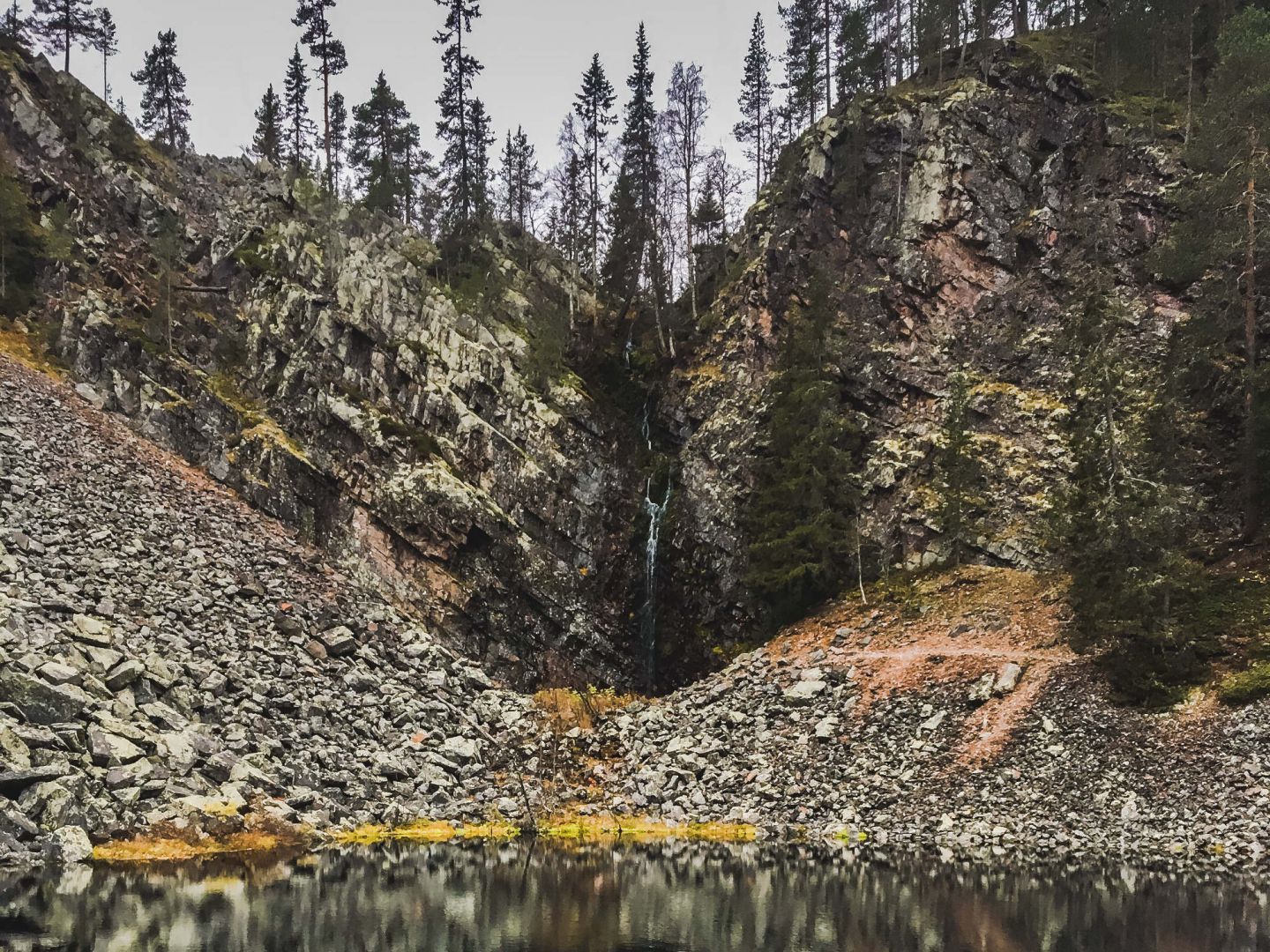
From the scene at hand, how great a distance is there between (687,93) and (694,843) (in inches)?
2151

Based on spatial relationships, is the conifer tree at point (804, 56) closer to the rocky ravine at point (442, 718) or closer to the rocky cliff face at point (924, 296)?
the rocky cliff face at point (924, 296)

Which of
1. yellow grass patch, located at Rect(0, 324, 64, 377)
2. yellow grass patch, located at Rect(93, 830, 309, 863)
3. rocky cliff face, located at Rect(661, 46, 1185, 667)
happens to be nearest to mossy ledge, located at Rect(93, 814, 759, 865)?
yellow grass patch, located at Rect(93, 830, 309, 863)

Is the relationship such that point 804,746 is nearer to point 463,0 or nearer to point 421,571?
point 421,571

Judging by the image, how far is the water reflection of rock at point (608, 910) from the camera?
14.9 meters

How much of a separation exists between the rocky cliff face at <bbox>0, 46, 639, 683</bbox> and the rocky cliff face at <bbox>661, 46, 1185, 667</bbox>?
5623 millimetres

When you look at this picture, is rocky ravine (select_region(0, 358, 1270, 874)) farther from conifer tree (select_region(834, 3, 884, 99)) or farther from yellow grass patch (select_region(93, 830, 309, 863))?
conifer tree (select_region(834, 3, 884, 99))

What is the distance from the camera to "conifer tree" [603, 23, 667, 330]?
62812 mm

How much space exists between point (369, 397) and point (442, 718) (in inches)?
782

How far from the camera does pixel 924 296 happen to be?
51.3m

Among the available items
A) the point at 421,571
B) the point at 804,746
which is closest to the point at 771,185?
the point at 421,571

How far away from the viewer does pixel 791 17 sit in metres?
71.5

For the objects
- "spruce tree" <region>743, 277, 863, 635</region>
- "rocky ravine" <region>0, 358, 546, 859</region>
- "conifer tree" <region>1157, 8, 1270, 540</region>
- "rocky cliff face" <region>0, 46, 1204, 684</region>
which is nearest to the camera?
"rocky ravine" <region>0, 358, 546, 859</region>

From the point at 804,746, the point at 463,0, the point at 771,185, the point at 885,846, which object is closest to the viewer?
the point at 885,846

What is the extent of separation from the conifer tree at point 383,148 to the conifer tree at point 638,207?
1644 cm
